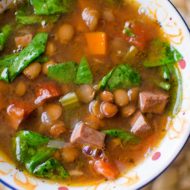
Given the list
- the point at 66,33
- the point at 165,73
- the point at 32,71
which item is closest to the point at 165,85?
the point at 165,73

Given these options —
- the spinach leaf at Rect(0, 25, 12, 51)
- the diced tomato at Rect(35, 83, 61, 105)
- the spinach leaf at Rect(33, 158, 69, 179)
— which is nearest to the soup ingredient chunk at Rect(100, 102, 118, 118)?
the diced tomato at Rect(35, 83, 61, 105)

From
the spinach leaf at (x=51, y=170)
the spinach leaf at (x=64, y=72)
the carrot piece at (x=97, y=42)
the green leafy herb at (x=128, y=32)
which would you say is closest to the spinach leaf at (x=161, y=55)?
the green leafy herb at (x=128, y=32)

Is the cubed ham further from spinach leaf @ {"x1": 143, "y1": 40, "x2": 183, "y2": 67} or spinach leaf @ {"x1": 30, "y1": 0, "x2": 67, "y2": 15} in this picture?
spinach leaf @ {"x1": 30, "y1": 0, "x2": 67, "y2": 15}

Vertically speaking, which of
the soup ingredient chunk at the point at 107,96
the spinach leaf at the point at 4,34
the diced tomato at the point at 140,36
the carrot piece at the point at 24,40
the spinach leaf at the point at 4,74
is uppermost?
the spinach leaf at the point at 4,34

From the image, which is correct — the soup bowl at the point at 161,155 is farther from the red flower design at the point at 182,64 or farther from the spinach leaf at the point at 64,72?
the spinach leaf at the point at 64,72

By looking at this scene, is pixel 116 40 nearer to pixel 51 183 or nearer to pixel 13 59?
pixel 13 59

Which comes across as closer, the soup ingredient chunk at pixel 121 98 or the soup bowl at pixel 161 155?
the soup bowl at pixel 161 155

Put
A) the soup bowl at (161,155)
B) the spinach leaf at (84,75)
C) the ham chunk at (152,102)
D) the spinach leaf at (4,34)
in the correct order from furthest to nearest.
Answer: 1. the spinach leaf at (4,34)
2. the spinach leaf at (84,75)
3. the ham chunk at (152,102)
4. the soup bowl at (161,155)

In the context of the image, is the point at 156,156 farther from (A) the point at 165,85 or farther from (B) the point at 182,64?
(B) the point at 182,64

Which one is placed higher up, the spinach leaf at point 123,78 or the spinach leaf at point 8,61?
the spinach leaf at point 8,61
